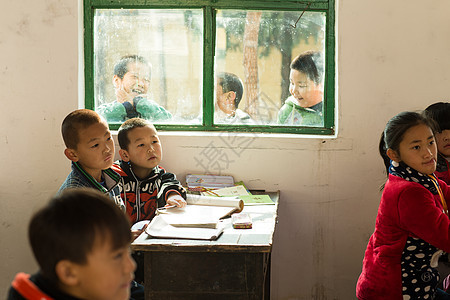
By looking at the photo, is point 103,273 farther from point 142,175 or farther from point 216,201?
point 142,175

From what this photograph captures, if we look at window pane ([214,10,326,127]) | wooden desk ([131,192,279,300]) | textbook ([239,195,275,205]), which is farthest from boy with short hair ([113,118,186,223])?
wooden desk ([131,192,279,300])

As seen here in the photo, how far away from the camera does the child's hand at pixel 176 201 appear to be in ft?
9.90

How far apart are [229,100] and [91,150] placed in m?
1.21

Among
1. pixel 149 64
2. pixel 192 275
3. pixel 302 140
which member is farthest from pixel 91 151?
pixel 302 140

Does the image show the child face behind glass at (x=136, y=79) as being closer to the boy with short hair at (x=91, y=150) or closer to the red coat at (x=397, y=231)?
the boy with short hair at (x=91, y=150)

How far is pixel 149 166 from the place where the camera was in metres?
3.32

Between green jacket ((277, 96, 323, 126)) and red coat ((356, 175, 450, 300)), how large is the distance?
Answer: 1.28m

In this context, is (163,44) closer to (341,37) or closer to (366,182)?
(341,37)

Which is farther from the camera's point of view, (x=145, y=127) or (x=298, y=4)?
(x=298, y=4)

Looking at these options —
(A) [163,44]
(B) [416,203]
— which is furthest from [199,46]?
(B) [416,203]

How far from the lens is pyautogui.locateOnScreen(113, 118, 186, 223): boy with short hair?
3225 millimetres

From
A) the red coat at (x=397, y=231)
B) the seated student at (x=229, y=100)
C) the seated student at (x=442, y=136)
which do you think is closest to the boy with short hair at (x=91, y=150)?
the seated student at (x=229, y=100)

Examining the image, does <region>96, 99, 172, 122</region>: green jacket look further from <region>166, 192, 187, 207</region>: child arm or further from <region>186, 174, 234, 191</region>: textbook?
<region>166, 192, 187, 207</region>: child arm

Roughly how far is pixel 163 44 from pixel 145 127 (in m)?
0.69
